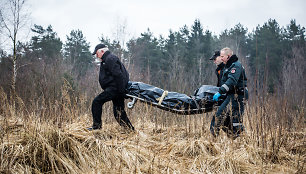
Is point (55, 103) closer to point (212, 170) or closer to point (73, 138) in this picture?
point (73, 138)

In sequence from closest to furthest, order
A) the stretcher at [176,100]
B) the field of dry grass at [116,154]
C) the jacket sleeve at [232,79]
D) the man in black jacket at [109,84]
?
the field of dry grass at [116,154] < the jacket sleeve at [232,79] < the stretcher at [176,100] < the man in black jacket at [109,84]

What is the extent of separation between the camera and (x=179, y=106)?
3.66 m

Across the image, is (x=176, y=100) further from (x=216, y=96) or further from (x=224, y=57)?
(x=224, y=57)

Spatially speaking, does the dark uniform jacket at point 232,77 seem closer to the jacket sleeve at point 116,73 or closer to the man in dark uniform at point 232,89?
the man in dark uniform at point 232,89

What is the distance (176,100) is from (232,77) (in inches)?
38.6

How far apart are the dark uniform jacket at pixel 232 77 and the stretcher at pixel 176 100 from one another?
0.28 metres

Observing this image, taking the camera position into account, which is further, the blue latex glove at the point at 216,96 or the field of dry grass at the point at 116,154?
the blue latex glove at the point at 216,96

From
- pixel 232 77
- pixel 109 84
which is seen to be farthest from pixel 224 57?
pixel 109 84

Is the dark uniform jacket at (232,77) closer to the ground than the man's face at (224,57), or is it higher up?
closer to the ground

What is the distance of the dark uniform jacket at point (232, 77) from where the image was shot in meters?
3.55

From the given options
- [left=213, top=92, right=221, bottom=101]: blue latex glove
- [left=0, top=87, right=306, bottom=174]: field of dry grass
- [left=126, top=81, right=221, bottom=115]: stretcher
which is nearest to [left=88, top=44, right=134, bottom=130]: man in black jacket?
[left=126, top=81, right=221, bottom=115]: stretcher

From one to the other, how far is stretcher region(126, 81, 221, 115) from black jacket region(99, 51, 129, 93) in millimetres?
238

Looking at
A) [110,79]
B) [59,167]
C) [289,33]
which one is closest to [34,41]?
[110,79]

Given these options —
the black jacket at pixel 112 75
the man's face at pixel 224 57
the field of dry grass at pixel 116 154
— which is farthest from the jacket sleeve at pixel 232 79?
the black jacket at pixel 112 75
